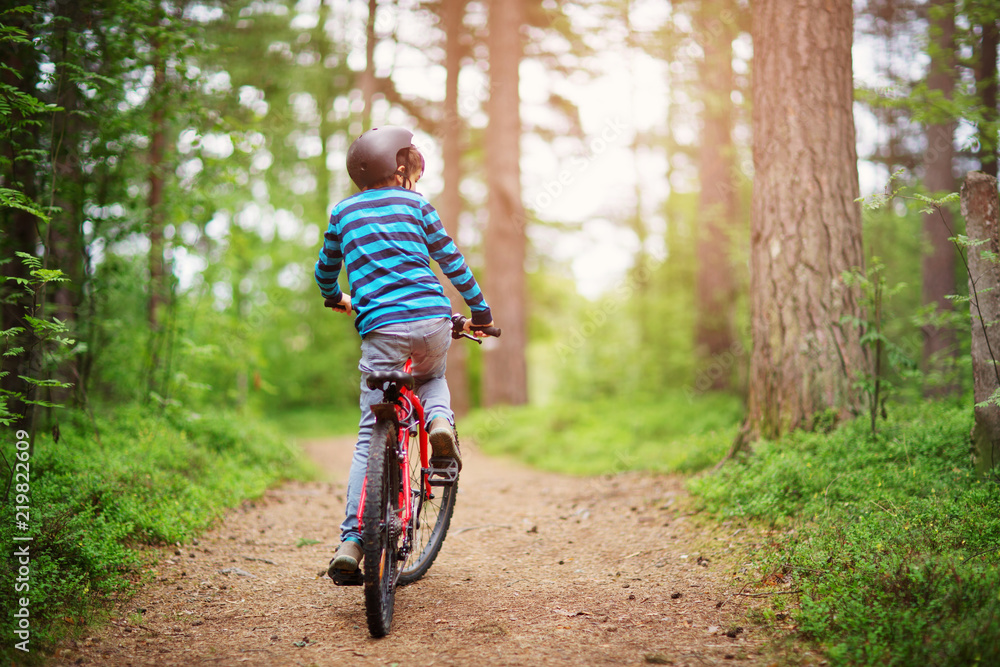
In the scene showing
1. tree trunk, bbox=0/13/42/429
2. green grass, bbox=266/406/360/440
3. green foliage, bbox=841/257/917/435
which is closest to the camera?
tree trunk, bbox=0/13/42/429

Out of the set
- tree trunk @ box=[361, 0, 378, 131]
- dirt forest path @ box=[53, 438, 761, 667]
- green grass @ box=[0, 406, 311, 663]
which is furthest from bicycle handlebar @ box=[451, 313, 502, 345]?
tree trunk @ box=[361, 0, 378, 131]

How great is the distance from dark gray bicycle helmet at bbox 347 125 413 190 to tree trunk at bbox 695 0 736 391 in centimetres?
810

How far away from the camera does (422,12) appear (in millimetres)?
13242

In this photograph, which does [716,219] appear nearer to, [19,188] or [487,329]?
[487,329]

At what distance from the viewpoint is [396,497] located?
3.12 m

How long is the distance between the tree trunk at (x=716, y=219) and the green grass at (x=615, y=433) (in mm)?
1231

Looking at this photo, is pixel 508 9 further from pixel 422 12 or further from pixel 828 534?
pixel 828 534

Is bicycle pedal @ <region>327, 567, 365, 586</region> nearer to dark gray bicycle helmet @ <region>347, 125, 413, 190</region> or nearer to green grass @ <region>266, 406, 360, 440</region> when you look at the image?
dark gray bicycle helmet @ <region>347, 125, 413, 190</region>

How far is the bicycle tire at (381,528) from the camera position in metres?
2.81

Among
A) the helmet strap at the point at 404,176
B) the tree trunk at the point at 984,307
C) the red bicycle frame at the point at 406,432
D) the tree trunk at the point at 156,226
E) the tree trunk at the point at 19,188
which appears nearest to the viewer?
the red bicycle frame at the point at 406,432

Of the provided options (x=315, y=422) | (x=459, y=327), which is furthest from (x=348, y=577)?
(x=315, y=422)

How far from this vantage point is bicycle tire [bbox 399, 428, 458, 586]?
11.5 ft

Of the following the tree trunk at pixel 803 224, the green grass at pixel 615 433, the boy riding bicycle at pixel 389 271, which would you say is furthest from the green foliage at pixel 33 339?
the green grass at pixel 615 433

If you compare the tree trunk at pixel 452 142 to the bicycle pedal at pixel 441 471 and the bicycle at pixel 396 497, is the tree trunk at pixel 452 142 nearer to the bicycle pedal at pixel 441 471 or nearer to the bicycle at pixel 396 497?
the bicycle at pixel 396 497
